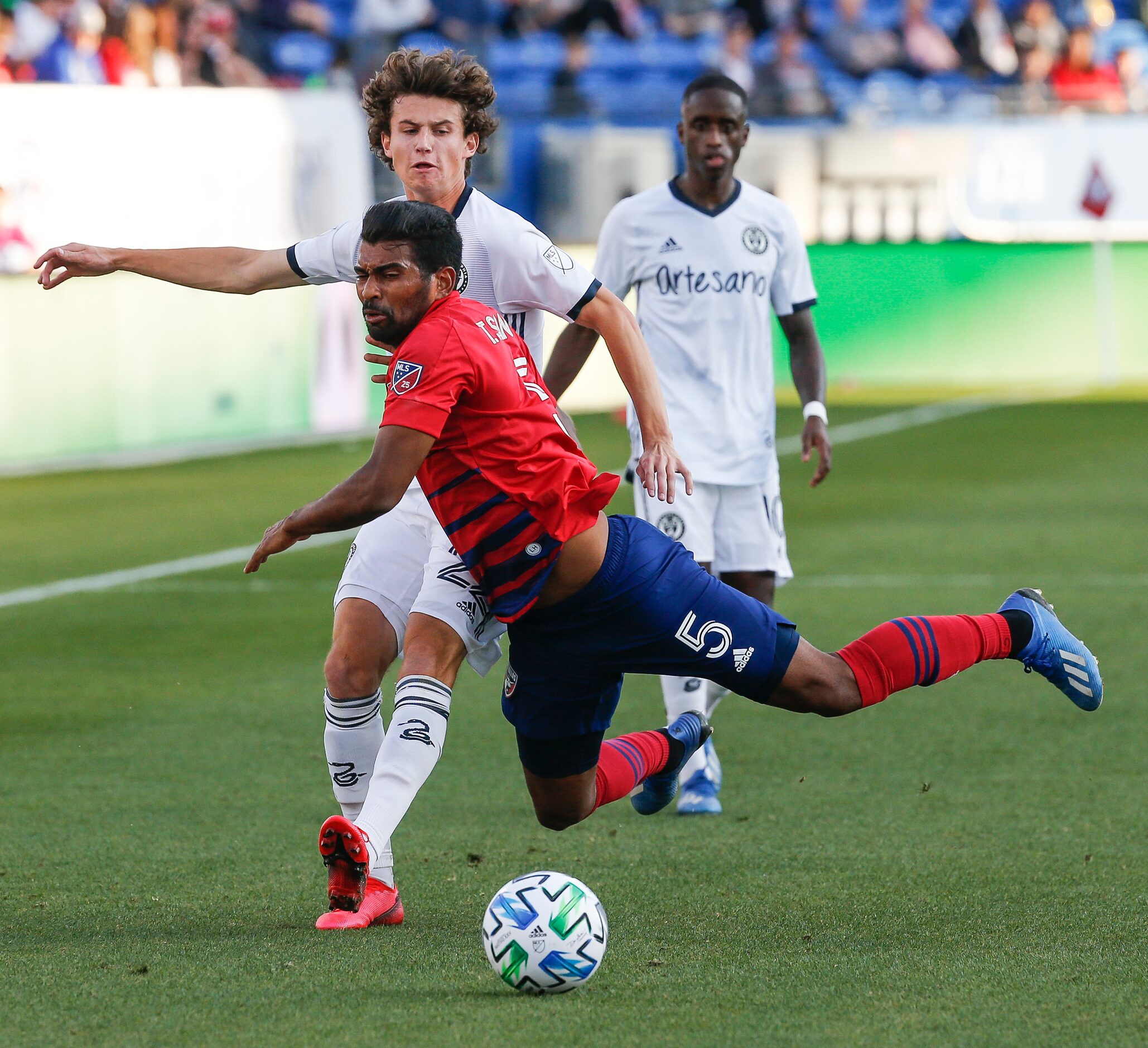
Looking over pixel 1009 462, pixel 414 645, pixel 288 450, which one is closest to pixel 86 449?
pixel 288 450

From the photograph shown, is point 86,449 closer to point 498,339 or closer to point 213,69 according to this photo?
point 213,69

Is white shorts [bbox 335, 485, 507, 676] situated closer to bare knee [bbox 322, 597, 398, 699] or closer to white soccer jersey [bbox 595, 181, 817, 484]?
bare knee [bbox 322, 597, 398, 699]

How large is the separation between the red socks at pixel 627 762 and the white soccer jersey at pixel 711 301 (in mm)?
1558

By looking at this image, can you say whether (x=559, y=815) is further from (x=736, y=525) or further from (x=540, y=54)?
(x=540, y=54)

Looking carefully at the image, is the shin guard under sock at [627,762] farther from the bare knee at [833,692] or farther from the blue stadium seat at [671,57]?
the blue stadium seat at [671,57]

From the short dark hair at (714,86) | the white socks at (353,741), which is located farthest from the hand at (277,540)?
the short dark hair at (714,86)

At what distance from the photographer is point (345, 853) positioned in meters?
4.49

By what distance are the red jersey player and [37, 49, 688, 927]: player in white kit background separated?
0.74ft

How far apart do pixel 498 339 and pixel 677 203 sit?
2.36 m

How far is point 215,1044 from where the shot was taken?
3918 mm

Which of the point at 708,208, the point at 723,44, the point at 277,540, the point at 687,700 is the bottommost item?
the point at 687,700

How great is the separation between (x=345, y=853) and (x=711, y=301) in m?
2.88

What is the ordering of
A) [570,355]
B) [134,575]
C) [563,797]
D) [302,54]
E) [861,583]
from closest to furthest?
[563,797]
[570,355]
[861,583]
[134,575]
[302,54]

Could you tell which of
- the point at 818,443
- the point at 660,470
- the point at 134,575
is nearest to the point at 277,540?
the point at 660,470
